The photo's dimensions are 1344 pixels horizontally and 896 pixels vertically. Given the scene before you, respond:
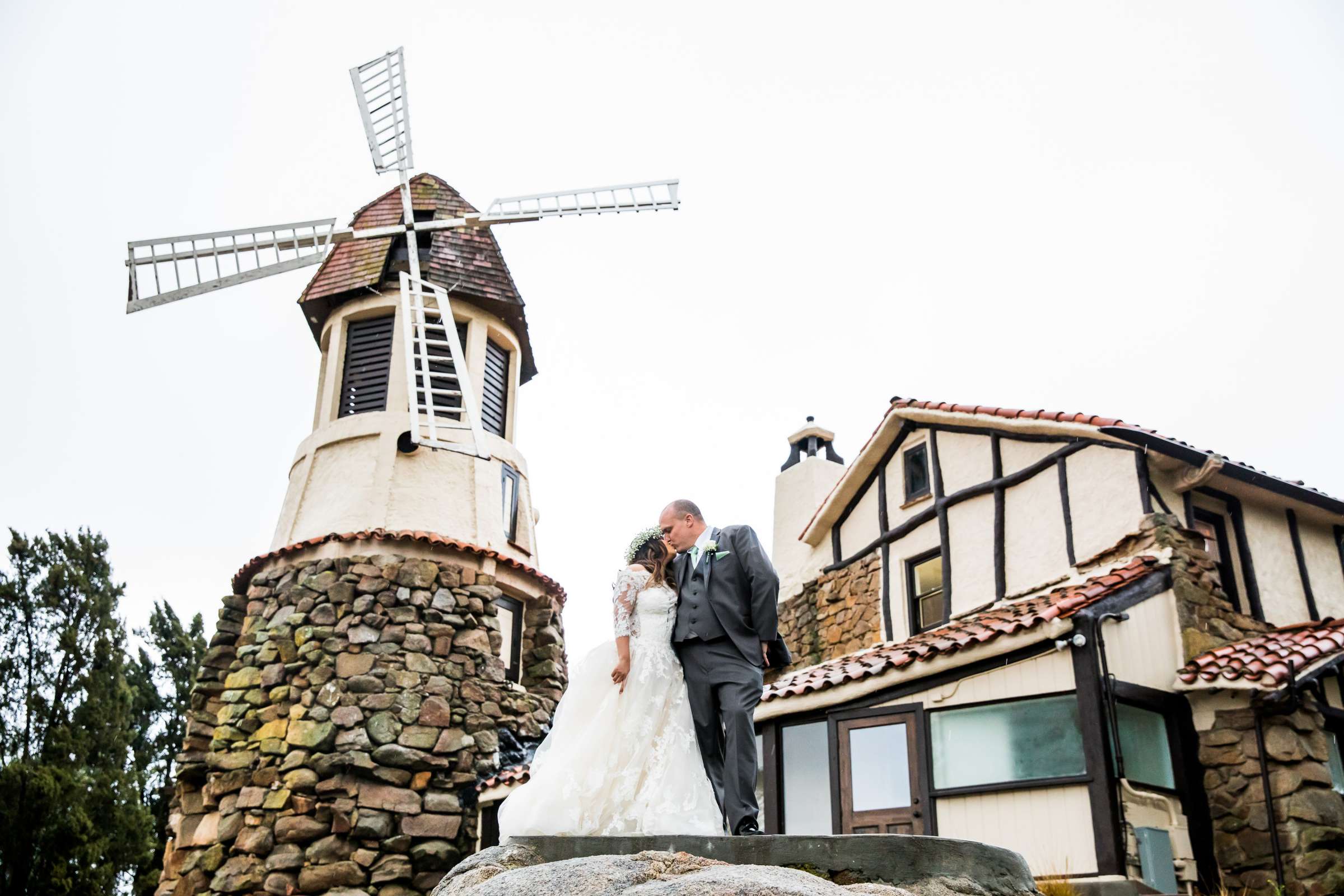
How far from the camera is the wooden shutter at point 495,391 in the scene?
666 inches

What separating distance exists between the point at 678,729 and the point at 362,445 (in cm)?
1081

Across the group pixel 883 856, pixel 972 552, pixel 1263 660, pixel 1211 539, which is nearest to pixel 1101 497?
pixel 1211 539

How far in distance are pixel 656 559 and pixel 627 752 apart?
1.08 meters

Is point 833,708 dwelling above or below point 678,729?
above

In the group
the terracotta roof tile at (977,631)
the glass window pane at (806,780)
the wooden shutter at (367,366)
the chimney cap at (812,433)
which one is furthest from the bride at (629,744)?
the chimney cap at (812,433)

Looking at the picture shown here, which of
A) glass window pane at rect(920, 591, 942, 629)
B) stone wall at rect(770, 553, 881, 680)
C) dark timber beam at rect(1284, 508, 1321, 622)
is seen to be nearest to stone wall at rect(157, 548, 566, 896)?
stone wall at rect(770, 553, 881, 680)

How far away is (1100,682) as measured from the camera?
9820 millimetres

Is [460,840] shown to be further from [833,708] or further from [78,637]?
[78,637]

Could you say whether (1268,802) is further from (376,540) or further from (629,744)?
(376,540)

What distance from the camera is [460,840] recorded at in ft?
43.8

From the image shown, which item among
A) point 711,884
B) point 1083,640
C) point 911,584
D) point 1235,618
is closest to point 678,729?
point 711,884

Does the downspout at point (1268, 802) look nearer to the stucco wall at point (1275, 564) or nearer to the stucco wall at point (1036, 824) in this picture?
the stucco wall at point (1036, 824)

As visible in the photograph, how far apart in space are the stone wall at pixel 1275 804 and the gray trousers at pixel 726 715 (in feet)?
20.0

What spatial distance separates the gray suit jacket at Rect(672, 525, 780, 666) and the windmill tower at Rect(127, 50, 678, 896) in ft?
27.8
